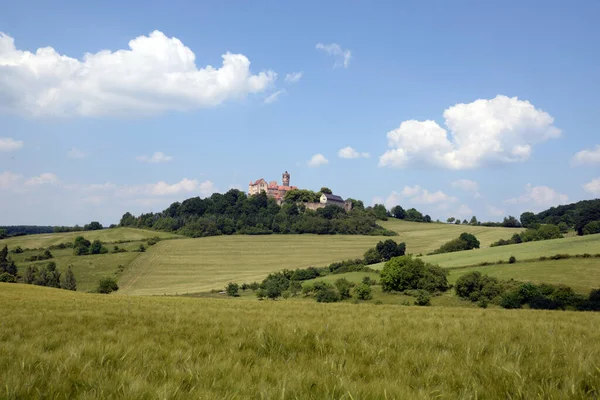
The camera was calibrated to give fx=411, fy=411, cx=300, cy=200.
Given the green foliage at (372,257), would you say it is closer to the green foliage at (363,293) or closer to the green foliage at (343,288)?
the green foliage at (343,288)

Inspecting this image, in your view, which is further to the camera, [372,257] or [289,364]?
[372,257]

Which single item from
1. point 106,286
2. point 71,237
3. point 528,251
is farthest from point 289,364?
A: point 71,237

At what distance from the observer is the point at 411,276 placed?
7594 cm

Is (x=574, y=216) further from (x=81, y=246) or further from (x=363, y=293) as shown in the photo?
(x=81, y=246)

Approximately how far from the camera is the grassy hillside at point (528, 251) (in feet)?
268

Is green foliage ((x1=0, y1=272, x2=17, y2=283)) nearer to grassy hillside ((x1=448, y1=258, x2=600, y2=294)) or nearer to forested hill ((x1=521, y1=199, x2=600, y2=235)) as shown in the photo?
grassy hillside ((x1=448, y1=258, x2=600, y2=294))

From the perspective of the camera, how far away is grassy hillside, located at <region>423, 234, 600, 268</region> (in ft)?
268

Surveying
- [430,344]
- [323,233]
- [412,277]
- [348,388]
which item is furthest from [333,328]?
[323,233]

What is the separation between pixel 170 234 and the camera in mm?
157000

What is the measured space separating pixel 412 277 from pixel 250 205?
430ft

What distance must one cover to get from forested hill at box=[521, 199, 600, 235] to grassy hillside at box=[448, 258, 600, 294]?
49988mm

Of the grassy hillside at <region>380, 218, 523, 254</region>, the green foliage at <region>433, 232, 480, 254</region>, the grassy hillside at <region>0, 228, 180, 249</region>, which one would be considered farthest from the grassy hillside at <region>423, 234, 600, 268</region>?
the grassy hillside at <region>0, 228, 180, 249</region>

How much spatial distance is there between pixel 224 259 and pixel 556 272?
8180 cm

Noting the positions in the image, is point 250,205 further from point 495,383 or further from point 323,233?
point 495,383
